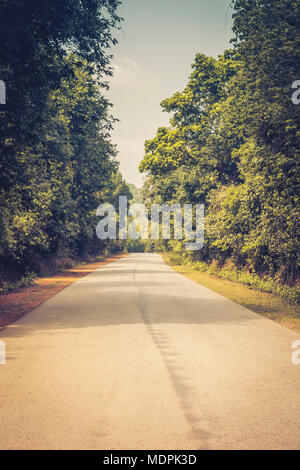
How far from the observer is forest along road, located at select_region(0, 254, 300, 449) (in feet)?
14.7

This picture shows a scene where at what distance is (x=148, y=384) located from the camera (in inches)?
245

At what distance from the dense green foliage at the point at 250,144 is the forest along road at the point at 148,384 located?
5.81 m

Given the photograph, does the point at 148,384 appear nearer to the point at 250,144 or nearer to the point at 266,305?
the point at 266,305

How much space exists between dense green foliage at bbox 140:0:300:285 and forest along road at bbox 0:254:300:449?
229 inches

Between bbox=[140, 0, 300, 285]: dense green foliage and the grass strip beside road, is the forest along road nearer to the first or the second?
the grass strip beside road

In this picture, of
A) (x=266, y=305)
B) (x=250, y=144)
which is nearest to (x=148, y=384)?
(x=266, y=305)

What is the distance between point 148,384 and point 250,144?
15109 mm

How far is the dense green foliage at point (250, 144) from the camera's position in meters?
15.3

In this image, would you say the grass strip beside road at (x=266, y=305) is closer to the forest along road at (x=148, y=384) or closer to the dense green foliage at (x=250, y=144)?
the forest along road at (x=148, y=384)

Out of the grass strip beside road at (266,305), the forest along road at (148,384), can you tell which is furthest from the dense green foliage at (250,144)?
the forest along road at (148,384)

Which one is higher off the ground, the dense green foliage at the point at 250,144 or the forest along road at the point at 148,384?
the dense green foliage at the point at 250,144
